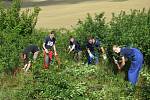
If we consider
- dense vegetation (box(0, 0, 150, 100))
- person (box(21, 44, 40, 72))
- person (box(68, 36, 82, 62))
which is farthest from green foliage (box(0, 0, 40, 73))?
person (box(68, 36, 82, 62))

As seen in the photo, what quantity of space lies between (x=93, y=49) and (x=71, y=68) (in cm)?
300

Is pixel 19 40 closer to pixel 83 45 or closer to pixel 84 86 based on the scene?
pixel 83 45

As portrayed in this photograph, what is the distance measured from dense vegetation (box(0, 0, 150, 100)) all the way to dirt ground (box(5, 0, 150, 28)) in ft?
42.1

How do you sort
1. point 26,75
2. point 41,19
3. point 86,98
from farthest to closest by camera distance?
point 41,19, point 26,75, point 86,98

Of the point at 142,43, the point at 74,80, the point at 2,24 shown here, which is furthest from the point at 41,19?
the point at 74,80

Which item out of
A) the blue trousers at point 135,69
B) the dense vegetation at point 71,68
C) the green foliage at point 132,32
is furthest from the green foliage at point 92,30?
the blue trousers at point 135,69

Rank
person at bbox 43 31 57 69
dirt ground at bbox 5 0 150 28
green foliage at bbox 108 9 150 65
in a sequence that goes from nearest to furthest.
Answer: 1. green foliage at bbox 108 9 150 65
2. person at bbox 43 31 57 69
3. dirt ground at bbox 5 0 150 28

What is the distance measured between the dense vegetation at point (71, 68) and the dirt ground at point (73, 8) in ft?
42.1

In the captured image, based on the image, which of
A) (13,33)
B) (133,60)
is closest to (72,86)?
(133,60)

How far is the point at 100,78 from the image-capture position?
1213cm

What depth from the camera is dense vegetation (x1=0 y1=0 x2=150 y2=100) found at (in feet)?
32.2

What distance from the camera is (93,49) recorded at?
14.4 metres

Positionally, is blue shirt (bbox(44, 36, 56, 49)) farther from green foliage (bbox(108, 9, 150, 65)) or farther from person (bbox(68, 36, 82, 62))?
green foliage (bbox(108, 9, 150, 65))

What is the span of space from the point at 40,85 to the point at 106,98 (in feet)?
5.17
